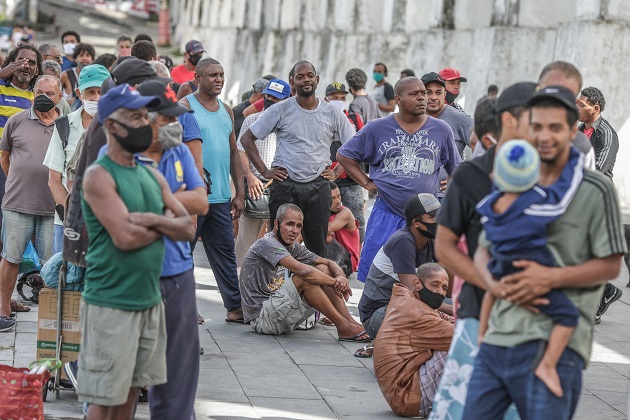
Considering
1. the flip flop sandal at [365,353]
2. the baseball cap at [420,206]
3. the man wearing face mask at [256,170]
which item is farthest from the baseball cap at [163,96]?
the man wearing face mask at [256,170]

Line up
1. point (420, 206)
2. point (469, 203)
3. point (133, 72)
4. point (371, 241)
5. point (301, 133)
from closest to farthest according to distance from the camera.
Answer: point (469, 203), point (133, 72), point (420, 206), point (371, 241), point (301, 133)

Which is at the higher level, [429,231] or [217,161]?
[217,161]

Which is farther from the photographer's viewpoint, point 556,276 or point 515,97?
point 515,97

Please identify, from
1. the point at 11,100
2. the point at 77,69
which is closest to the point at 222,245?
the point at 11,100

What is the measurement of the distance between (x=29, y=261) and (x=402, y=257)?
3.61m

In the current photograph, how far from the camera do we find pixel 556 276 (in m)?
4.57

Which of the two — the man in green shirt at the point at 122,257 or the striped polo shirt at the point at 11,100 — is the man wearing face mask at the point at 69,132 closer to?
the striped polo shirt at the point at 11,100

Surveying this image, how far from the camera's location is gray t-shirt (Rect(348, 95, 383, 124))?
1570 cm

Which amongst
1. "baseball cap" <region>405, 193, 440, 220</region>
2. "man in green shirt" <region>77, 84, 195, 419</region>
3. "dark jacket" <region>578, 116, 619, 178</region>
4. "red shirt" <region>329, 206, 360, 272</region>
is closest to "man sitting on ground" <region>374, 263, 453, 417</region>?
"baseball cap" <region>405, 193, 440, 220</region>

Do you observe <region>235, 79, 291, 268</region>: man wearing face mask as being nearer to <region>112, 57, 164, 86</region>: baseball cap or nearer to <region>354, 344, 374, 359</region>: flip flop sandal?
<region>354, 344, 374, 359</region>: flip flop sandal

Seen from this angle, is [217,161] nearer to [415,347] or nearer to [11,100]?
[11,100]

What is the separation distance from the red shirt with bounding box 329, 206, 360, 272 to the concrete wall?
5.90 meters

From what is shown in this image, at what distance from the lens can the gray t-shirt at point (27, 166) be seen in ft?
31.4

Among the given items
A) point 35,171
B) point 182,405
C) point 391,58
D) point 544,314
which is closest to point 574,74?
point 544,314
